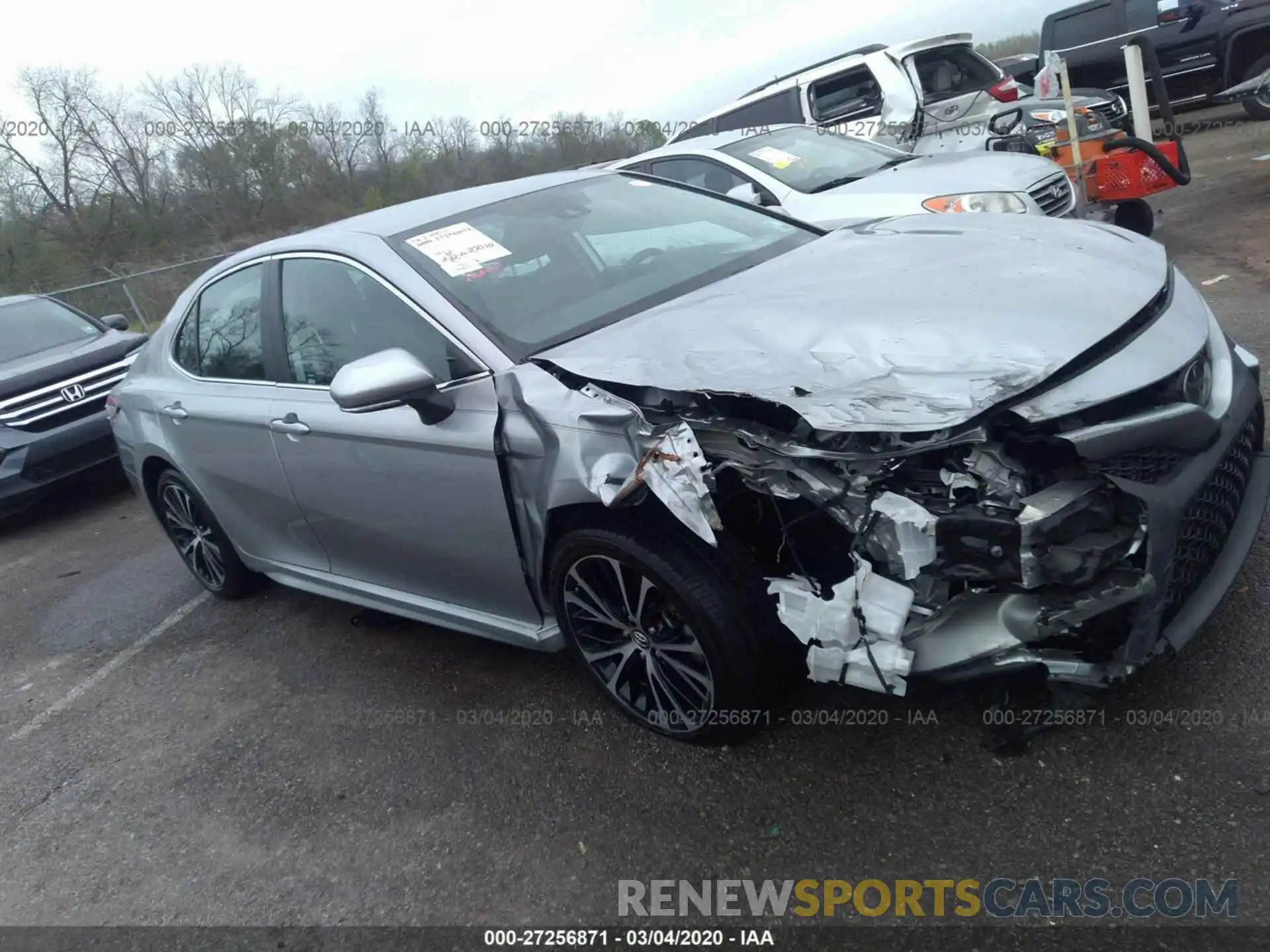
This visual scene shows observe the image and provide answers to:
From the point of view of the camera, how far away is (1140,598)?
2.16 m

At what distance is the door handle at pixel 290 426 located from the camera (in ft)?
11.3

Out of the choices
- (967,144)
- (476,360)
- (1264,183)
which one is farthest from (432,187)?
(476,360)

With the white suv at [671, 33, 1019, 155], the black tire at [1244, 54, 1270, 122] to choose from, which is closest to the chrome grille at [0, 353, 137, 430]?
the white suv at [671, 33, 1019, 155]

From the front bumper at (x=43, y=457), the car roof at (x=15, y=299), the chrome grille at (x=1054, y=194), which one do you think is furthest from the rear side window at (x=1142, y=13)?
the car roof at (x=15, y=299)

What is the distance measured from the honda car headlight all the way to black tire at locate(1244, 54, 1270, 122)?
28.8 feet

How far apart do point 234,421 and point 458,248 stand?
1.24 metres

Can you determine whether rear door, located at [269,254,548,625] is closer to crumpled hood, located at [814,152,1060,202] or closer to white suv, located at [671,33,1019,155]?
crumpled hood, located at [814,152,1060,202]

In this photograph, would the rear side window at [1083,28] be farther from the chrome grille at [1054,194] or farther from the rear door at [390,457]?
the rear door at [390,457]

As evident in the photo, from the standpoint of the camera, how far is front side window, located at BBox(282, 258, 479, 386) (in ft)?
9.95

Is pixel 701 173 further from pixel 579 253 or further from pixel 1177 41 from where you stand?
pixel 1177 41

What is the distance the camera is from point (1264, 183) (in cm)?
868

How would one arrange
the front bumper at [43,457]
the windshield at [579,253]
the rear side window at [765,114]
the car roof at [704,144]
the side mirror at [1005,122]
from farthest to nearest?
the rear side window at [765,114] < the side mirror at [1005,122] < the car roof at [704,144] < the front bumper at [43,457] < the windshield at [579,253]

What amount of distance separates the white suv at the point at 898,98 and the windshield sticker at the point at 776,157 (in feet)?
6.46

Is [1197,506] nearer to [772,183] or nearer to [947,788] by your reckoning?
[947,788]
